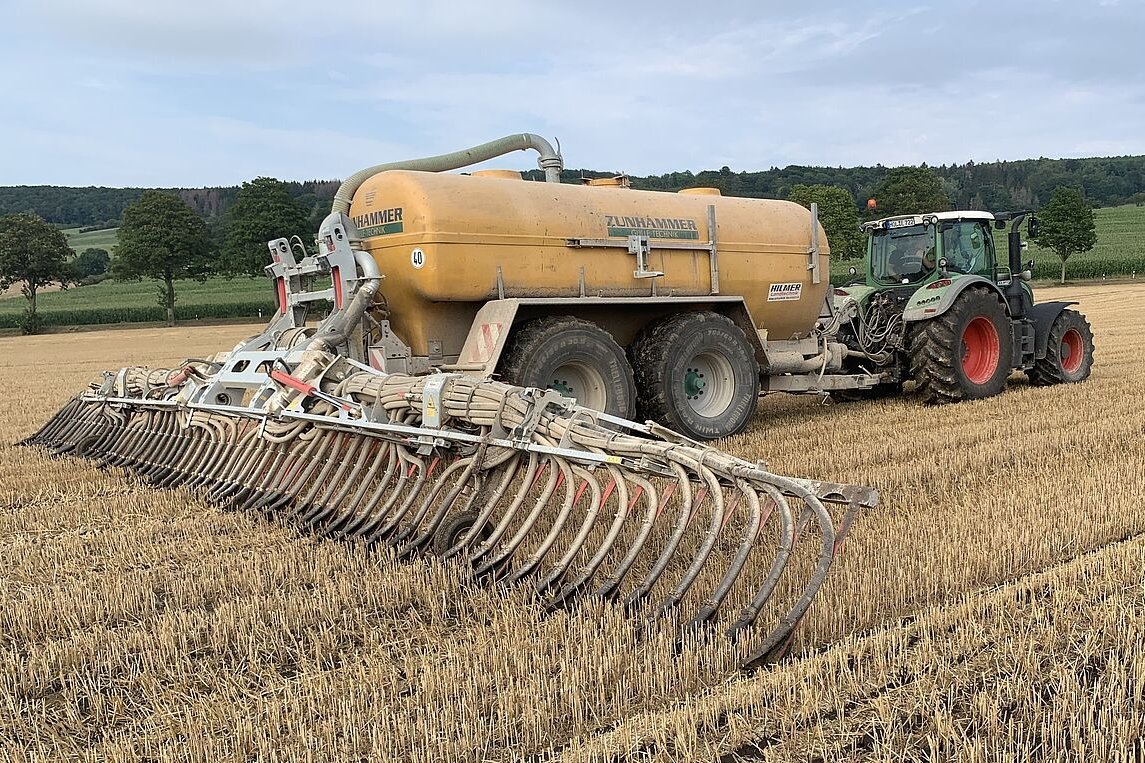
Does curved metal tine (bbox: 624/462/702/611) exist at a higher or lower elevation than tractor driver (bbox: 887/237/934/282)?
lower

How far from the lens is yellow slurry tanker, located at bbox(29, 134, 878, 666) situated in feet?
11.4

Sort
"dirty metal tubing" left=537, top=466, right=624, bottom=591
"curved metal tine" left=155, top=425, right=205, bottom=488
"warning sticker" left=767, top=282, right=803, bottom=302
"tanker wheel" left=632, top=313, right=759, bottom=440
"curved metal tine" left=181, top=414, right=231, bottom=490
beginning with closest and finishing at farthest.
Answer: "dirty metal tubing" left=537, top=466, right=624, bottom=591
"curved metal tine" left=181, top=414, right=231, bottom=490
"curved metal tine" left=155, top=425, right=205, bottom=488
"tanker wheel" left=632, top=313, right=759, bottom=440
"warning sticker" left=767, top=282, right=803, bottom=302

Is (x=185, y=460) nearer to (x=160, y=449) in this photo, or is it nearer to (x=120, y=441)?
(x=160, y=449)

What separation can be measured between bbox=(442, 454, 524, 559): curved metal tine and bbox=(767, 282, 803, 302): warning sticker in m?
4.39

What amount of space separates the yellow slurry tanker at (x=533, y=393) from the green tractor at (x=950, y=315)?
66cm

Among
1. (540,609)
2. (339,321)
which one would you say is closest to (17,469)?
(339,321)

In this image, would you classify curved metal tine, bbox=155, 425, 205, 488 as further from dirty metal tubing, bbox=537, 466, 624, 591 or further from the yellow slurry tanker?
dirty metal tubing, bbox=537, 466, 624, 591

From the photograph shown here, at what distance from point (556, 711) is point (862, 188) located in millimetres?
68390

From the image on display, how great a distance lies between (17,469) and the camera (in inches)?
264

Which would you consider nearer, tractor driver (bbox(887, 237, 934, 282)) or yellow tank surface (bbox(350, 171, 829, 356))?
yellow tank surface (bbox(350, 171, 829, 356))

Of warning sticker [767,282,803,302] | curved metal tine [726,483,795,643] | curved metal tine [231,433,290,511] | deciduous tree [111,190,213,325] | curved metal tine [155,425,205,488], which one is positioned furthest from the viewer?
deciduous tree [111,190,213,325]

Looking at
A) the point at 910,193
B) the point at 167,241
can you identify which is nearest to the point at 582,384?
the point at 167,241

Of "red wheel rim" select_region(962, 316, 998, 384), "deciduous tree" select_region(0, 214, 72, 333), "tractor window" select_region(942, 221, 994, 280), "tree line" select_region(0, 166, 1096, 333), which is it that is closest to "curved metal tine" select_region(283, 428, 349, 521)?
"red wheel rim" select_region(962, 316, 998, 384)

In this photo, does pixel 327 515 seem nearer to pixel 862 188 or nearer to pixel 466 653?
pixel 466 653
